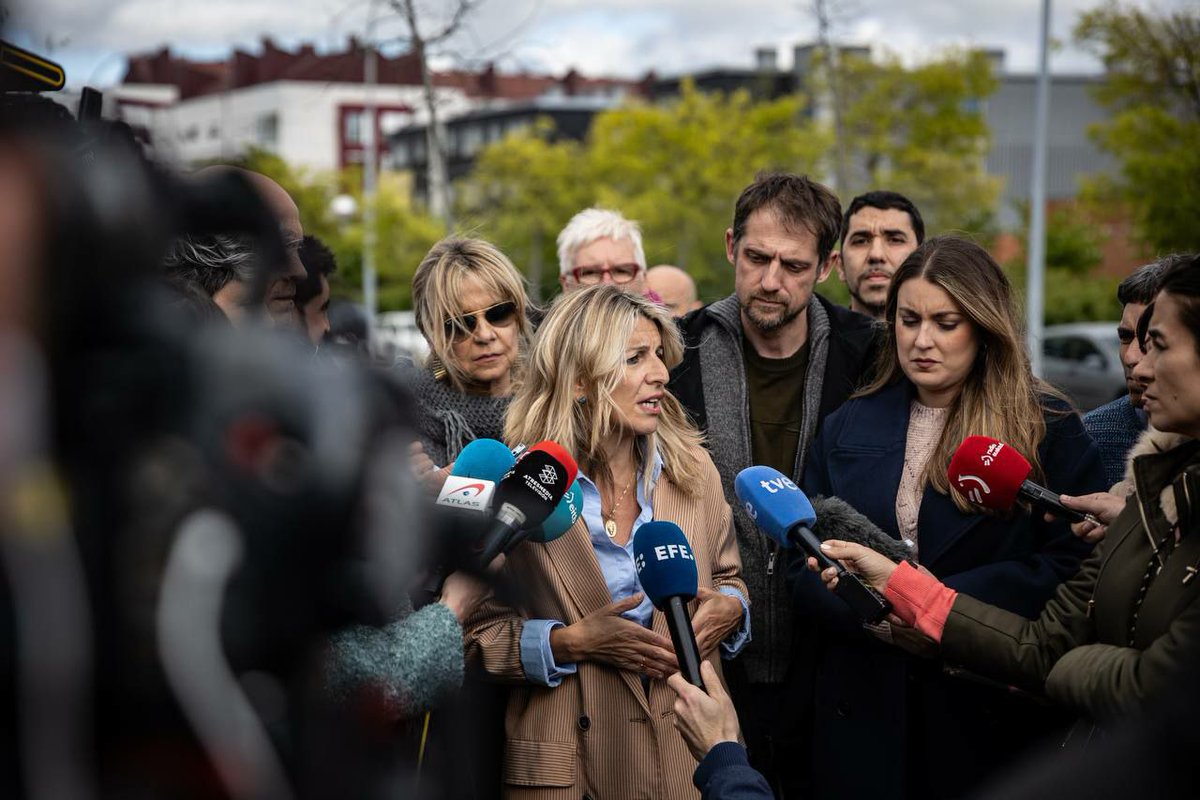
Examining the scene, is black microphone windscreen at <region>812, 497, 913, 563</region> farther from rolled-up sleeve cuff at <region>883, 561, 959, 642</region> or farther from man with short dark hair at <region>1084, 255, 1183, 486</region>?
man with short dark hair at <region>1084, 255, 1183, 486</region>

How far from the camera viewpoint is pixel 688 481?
3975mm

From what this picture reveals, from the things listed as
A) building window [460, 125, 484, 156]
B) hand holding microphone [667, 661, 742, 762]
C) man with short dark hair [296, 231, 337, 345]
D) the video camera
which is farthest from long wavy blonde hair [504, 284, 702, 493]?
building window [460, 125, 484, 156]

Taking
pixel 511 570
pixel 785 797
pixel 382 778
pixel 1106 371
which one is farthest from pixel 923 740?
pixel 1106 371

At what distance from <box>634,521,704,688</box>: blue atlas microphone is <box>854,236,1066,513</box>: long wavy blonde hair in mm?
1064

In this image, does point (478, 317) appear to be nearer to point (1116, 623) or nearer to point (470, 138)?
point (1116, 623)

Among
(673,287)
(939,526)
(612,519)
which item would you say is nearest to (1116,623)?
(939,526)

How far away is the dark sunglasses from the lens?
4.55 metres

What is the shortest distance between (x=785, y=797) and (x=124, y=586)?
330 centimetres

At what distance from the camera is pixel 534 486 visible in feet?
9.82

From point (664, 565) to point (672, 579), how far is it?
0.05 meters

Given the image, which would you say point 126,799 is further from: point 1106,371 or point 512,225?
point 512,225

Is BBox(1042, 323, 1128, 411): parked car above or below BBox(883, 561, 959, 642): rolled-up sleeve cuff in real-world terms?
below

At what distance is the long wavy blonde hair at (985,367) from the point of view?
390cm

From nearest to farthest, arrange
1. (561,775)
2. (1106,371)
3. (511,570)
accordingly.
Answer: (511,570)
(561,775)
(1106,371)
